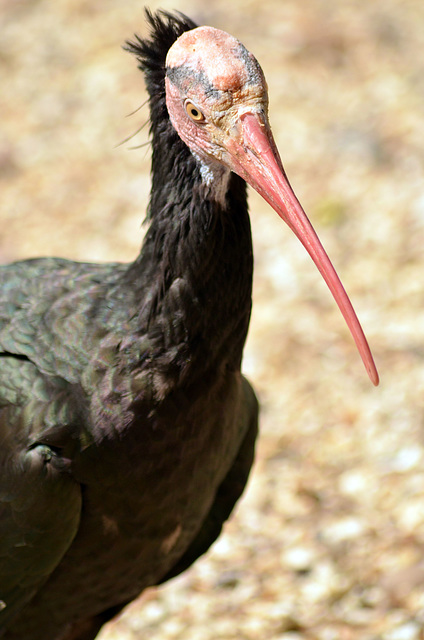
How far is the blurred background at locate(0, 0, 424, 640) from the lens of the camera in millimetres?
4035

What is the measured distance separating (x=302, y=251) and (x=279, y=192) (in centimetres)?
381

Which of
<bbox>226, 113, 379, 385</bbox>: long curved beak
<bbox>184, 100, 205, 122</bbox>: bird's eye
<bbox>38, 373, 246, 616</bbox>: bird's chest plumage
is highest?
<bbox>184, 100, 205, 122</bbox>: bird's eye

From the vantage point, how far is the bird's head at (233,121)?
7.40 ft

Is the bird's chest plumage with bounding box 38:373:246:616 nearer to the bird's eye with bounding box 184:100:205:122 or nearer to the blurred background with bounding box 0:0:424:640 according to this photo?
the bird's eye with bounding box 184:100:205:122

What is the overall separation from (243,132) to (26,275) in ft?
3.50

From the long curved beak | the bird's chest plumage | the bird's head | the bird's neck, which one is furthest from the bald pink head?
the bird's chest plumage

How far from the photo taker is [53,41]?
26.6 feet

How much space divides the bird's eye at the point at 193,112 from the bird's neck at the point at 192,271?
13 cm

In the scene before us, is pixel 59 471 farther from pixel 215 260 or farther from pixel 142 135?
pixel 142 135

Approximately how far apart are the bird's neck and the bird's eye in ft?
0.41

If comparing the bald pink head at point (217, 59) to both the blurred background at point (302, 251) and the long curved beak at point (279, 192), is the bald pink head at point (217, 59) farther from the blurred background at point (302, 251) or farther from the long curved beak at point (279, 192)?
the blurred background at point (302, 251)

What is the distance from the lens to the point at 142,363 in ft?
8.91

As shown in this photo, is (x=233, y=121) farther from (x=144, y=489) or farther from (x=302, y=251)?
(x=302, y=251)

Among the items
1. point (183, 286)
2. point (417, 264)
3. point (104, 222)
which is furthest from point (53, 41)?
point (183, 286)
